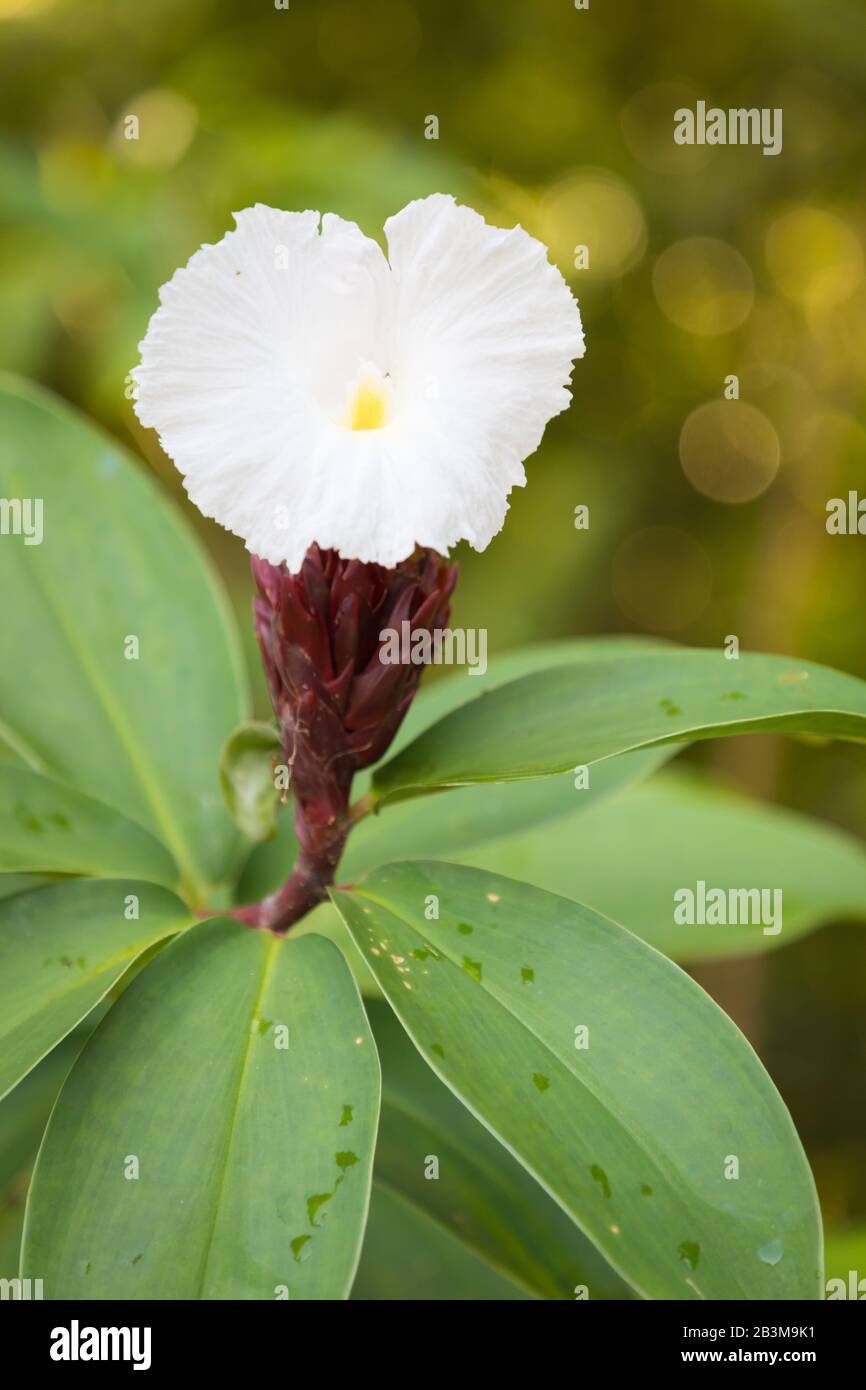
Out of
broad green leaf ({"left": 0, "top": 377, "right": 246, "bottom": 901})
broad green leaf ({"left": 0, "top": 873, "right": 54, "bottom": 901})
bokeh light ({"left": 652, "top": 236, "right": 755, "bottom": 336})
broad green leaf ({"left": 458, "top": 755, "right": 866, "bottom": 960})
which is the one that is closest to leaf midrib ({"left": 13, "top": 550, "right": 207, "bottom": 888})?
broad green leaf ({"left": 0, "top": 377, "right": 246, "bottom": 901})

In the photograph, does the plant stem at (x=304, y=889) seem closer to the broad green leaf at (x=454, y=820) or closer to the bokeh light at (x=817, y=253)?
the broad green leaf at (x=454, y=820)

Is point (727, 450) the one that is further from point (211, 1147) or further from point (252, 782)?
point (211, 1147)

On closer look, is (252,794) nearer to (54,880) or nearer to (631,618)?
(54,880)

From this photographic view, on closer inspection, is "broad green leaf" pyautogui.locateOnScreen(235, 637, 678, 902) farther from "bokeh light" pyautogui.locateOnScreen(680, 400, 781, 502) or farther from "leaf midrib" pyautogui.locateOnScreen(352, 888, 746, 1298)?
"bokeh light" pyautogui.locateOnScreen(680, 400, 781, 502)

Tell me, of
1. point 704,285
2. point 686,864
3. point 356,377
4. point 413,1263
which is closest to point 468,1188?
point 413,1263

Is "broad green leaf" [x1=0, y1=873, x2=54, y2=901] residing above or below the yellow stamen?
below

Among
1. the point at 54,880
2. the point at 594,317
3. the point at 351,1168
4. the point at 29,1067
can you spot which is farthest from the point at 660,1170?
the point at 594,317
